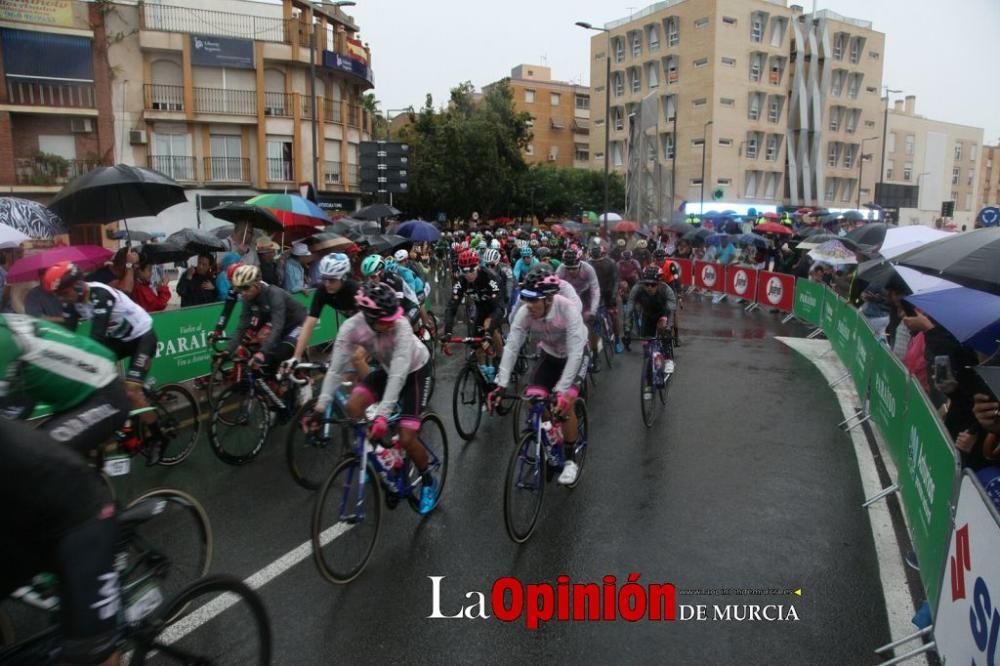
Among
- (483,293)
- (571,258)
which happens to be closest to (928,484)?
(483,293)

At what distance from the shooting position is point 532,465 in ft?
18.3

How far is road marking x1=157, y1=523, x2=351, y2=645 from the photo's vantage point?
129 inches

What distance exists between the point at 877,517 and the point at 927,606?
1.87m

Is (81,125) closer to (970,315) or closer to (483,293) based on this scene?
(483,293)

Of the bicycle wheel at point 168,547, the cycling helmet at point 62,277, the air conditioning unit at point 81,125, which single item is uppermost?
the air conditioning unit at point 81,125

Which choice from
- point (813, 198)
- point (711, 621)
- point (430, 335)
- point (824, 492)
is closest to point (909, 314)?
point (824, 492)

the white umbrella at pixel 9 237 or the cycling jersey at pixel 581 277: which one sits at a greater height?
the white umbrella at pixel 9 237

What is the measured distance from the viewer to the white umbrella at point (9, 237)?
7863 mm

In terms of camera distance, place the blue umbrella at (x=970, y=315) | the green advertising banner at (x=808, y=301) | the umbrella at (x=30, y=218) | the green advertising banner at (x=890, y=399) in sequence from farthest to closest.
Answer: the green advertising banner at (x=808, y=301)
the umbrella at (x=30, y=218)
the green advertising banner at (x=890, y=399)
the blue umbrella at (x=970, y=315)

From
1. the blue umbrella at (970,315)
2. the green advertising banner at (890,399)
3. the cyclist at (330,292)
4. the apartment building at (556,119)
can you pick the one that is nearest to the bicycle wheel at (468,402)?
the cyclist at (330,292)

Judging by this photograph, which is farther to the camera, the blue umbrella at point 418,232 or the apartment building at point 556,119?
the apartment building at point 556,119

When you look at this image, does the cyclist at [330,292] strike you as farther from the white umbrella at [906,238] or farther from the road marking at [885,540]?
the white umbrella at [906,238]

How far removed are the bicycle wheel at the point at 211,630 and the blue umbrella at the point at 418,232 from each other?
15.2 m

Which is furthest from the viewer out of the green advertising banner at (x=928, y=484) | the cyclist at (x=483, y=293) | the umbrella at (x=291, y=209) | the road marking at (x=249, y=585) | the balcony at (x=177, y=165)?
the balcony at (x=177, y=165)
